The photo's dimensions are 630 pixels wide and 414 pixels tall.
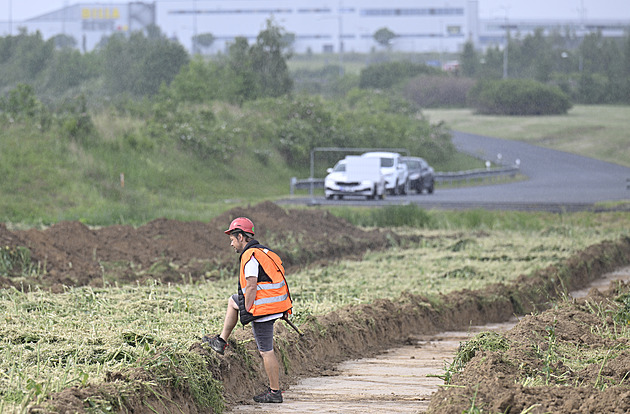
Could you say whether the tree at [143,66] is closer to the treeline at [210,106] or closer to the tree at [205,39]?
the treeline at [210,106]

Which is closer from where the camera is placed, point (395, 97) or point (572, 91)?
point (395, 97)

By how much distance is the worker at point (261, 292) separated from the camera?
7.63 metres

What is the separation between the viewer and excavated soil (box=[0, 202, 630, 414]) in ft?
21.4

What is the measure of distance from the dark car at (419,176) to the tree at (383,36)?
238ft

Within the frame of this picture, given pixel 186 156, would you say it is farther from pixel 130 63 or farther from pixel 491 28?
pixel 491 28

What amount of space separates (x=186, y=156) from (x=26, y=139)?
647 centimetres

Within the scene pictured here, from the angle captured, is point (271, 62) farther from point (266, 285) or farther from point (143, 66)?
point (266, 285)

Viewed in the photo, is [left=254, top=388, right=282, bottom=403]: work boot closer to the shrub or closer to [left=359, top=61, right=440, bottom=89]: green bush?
the shrub

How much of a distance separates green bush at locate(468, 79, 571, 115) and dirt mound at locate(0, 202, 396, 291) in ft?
163

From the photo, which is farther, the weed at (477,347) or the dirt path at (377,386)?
the weed at (477,347)

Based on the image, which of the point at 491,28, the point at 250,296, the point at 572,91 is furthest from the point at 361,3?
the point at 250,296

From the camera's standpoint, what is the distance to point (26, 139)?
98.1 ft

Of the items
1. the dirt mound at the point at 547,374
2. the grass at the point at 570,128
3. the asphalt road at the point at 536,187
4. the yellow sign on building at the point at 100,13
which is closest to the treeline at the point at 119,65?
the asphalt road at the point at 536,187

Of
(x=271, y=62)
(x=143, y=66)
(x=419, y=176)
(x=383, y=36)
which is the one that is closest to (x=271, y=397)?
(x=419, y=176)
